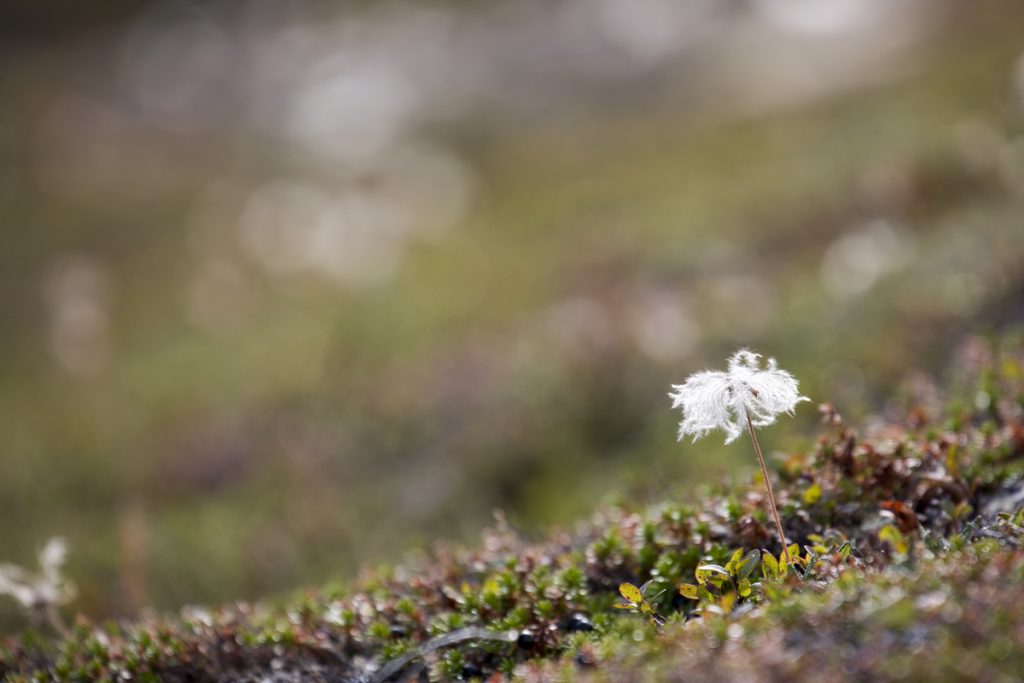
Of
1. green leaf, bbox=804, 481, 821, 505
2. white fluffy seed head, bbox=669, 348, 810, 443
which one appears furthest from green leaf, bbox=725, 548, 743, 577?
green leaf, bbox=804, 481, 821, 505

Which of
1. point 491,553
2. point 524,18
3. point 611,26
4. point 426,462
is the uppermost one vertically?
point 524,18

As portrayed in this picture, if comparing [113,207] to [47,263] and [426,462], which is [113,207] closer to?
[47,263]

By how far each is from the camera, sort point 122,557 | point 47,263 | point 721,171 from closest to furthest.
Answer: point 122,557 < point 721,171 < point 47,263

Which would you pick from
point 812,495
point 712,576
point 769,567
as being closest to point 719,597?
point 712,576

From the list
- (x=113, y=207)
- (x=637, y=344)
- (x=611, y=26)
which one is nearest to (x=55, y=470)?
(x=637, y=344)

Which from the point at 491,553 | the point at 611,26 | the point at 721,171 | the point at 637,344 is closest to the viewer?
the point at 491,553

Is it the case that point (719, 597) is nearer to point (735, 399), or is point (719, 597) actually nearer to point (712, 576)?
point (712, 576)
